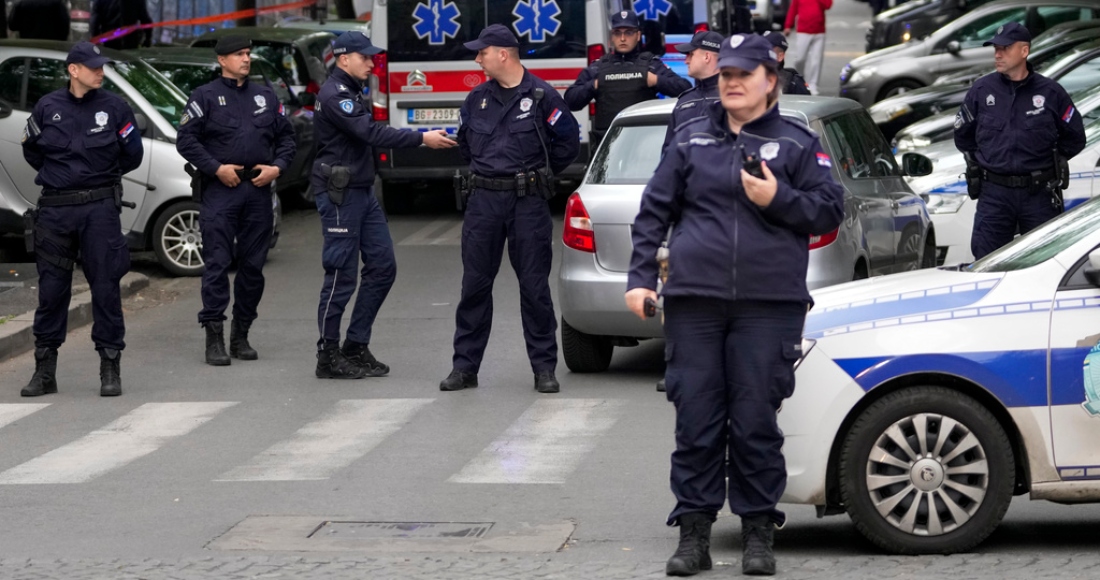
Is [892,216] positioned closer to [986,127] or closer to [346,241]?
[986,127]

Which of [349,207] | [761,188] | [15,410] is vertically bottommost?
[15,410]

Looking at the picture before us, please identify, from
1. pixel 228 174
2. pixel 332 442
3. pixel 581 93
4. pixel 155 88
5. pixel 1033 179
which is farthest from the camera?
pixel 155 88

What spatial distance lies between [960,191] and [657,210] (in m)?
7.55

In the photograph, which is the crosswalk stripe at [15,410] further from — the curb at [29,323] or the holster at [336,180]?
the holster at [336,180]

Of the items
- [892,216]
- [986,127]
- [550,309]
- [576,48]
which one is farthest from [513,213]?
[576,48]

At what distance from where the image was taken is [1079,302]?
6.06 m

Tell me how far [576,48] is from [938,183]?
478 centimetres

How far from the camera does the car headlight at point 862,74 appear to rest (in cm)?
2370

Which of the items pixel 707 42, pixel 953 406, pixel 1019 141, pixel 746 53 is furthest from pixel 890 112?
pixel 746 53

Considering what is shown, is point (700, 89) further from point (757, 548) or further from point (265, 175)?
point (757, 548)

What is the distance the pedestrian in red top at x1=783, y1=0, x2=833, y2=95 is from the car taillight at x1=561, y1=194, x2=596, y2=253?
14.5m

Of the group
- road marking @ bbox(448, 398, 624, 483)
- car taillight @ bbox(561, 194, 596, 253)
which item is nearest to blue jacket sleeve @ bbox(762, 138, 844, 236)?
road marking @ bbox(448, 398, 624, 483)

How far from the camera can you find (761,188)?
559cm

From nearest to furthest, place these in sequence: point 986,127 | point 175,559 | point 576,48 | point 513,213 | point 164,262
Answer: point 175,559 → point 513,213 → point 986,127 → point 164,262 → point 576,48
